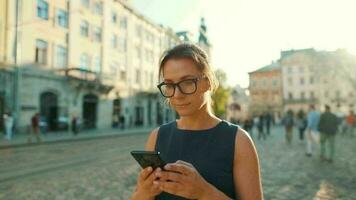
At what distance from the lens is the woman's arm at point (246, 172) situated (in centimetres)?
195

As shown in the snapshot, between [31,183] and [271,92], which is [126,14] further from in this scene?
[271,92]

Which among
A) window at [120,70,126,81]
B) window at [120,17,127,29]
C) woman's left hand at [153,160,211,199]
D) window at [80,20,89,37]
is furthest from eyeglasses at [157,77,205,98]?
window at [120,17,127,29]

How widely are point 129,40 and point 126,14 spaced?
9.45 ft

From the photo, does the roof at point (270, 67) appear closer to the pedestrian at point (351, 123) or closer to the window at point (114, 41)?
the window at point (114, 41)

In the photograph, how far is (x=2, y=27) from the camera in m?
25.6

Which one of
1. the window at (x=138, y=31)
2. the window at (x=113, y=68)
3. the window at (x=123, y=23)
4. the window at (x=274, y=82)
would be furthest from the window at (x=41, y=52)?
the window at (x=274, y=82)

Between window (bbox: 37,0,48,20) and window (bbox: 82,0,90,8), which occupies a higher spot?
window (bbox: 82,0,90,8)

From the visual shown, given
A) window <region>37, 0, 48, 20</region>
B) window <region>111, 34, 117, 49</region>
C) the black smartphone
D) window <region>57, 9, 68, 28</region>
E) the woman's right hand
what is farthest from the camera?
window <region>111, 34, 117, 49</region>

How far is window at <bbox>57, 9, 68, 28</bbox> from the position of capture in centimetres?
3124

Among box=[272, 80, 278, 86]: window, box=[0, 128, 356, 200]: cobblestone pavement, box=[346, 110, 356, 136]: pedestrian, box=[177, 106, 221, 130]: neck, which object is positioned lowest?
box=[0, 128, 356, 200]: cobblestone pavement

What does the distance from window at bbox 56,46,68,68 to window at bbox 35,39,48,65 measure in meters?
1.54

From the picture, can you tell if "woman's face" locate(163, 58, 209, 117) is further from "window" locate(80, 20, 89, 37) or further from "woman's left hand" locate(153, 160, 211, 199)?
"window" locate(80, 20, 89, 37)

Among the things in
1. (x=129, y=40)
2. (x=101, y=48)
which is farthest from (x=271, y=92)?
(x=101, y=48)

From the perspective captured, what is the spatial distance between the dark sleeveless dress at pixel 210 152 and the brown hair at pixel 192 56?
0.29m
